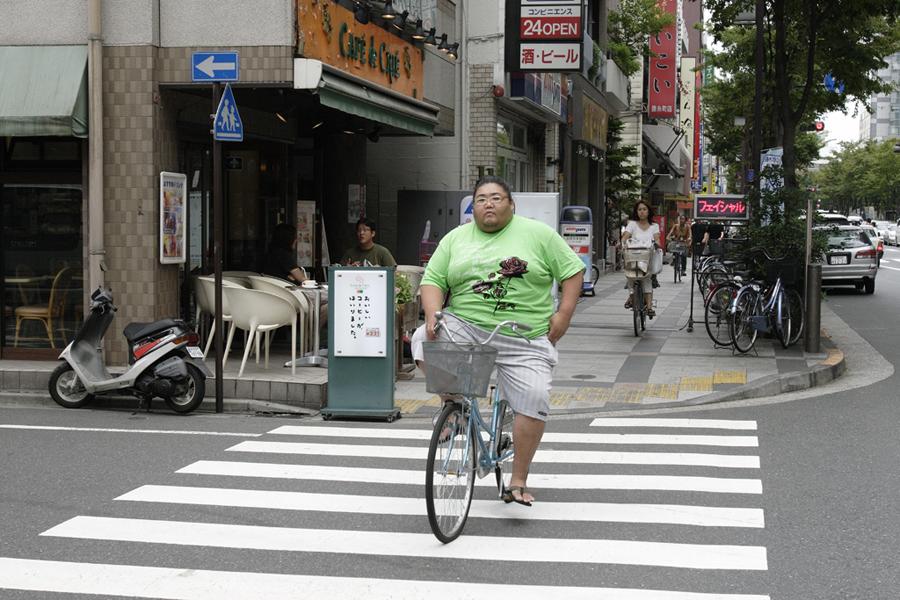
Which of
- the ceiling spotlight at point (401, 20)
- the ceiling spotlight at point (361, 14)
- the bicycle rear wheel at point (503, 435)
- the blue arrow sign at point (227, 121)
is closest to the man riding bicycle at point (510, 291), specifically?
the bicycle rear wheel at point (503, 435)

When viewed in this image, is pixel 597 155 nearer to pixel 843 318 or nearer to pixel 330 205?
pixel 843 318

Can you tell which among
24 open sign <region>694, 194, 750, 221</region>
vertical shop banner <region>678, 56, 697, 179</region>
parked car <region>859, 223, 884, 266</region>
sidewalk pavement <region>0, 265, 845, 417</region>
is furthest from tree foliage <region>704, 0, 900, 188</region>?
vertical shop banner <region>678, 56, 697, 179</region>

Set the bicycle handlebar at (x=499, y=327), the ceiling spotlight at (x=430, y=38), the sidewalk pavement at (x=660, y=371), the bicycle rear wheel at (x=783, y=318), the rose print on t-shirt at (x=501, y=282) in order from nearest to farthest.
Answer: the bicycle handlebar at (x=499, y=327) → the rose print on t-shirt at (x=501, y=282) → the sidewalk pavement at (x=660, y=371) → the bicycle rear wheel at (x=783, y=318) → the ceiling spotlight at (x=430, y=38)

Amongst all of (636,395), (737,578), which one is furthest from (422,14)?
(737,578)

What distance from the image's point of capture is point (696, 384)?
39.4ft

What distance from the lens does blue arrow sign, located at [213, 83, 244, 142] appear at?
34.7 ft

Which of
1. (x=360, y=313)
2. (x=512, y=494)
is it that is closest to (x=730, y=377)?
(x=360, y=313)

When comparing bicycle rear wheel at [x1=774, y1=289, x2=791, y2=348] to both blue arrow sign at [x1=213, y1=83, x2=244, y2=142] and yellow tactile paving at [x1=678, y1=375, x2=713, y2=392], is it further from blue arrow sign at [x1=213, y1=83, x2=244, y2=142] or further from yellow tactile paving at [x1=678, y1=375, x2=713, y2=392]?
blue arrow sign at [x1=213, y1=83, x2=244, y2=142]

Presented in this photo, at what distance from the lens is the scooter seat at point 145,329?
416 inches

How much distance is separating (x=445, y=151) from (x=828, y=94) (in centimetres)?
1634

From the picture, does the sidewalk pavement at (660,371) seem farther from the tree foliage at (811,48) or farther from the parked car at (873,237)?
the parked car at (873,237)

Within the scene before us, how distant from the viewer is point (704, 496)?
7152mm

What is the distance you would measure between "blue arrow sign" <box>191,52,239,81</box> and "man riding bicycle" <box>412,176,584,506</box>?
5324 mm

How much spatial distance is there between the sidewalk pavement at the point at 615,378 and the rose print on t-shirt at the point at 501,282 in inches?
134
